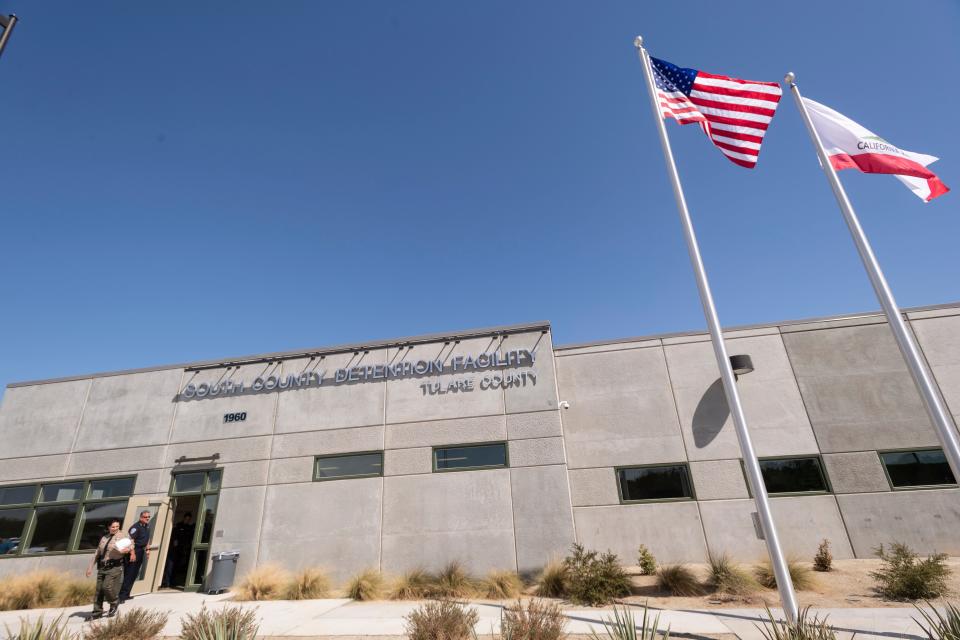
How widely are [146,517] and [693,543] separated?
13475 mm

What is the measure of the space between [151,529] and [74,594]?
78.4 inches

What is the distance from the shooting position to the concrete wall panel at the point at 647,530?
12180 millimetres

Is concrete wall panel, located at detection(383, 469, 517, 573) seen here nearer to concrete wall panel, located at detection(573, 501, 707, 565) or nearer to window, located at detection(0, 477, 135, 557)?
concrete wall panel, located at detection(573, 501, 707, 565)

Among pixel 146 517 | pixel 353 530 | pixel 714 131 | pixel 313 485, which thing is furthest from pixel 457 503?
pixel 714 131

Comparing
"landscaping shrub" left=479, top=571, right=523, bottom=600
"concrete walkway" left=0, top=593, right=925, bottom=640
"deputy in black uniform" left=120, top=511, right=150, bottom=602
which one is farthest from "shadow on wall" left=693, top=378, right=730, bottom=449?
"deputy in black uniform" left=120, top=511, right=150, bottom=602

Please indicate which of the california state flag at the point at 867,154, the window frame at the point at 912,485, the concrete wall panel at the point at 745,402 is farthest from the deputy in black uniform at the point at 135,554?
the window frame at the point at 912,485

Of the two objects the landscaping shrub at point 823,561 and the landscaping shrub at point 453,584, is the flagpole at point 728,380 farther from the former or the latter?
the landscaping shrub at point 453,584

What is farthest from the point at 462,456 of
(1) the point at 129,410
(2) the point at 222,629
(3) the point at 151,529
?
(1) the point at 129,410

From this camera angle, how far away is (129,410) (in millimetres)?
→ 15258

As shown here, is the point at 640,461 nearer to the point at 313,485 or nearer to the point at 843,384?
the point at 843,384

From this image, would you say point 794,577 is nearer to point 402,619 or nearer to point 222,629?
point 402,619

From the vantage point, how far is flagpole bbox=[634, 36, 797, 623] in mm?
6633

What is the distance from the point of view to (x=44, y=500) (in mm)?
14547

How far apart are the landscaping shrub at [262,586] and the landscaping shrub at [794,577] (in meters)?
10.4
